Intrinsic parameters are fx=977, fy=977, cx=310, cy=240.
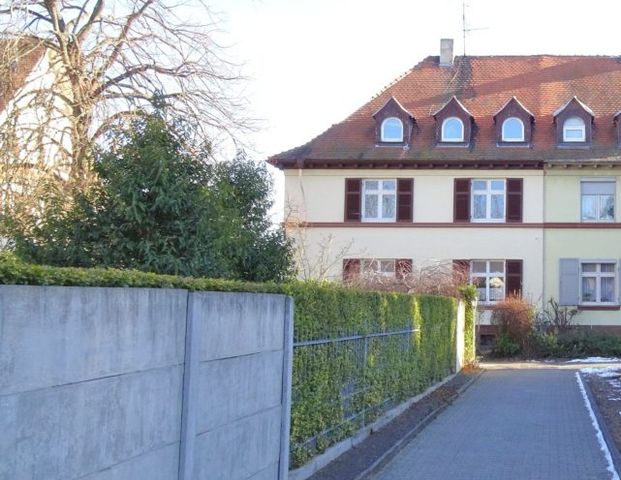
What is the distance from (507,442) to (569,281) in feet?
83.2

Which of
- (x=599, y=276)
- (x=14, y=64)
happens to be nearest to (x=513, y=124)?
(x=599, y=276)

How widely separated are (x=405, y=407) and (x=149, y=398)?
11889 mm

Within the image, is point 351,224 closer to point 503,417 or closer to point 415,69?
point 415,69

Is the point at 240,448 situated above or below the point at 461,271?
below

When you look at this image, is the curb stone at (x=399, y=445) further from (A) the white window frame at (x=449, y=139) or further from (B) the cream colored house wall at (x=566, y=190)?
(A) the white window frame at (x=449, y=139)

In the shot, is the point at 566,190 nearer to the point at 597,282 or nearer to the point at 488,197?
the point at 488,197

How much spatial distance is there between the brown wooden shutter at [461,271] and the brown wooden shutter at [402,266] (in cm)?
172

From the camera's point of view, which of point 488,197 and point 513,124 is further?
point 513,124

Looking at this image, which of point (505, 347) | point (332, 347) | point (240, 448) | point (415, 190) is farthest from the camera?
point (415, 190)

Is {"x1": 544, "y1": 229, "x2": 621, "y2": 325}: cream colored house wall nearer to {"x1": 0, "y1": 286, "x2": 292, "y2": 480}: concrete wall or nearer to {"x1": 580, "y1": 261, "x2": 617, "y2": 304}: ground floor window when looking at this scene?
A: {"x1": 580, "y1": 261, "x2": 617, "y2": 304}: ground floor window

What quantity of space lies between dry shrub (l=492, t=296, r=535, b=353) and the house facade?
9.17 ft

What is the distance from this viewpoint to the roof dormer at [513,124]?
130ft

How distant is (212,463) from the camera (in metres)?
7.52

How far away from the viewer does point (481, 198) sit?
3931 cm
